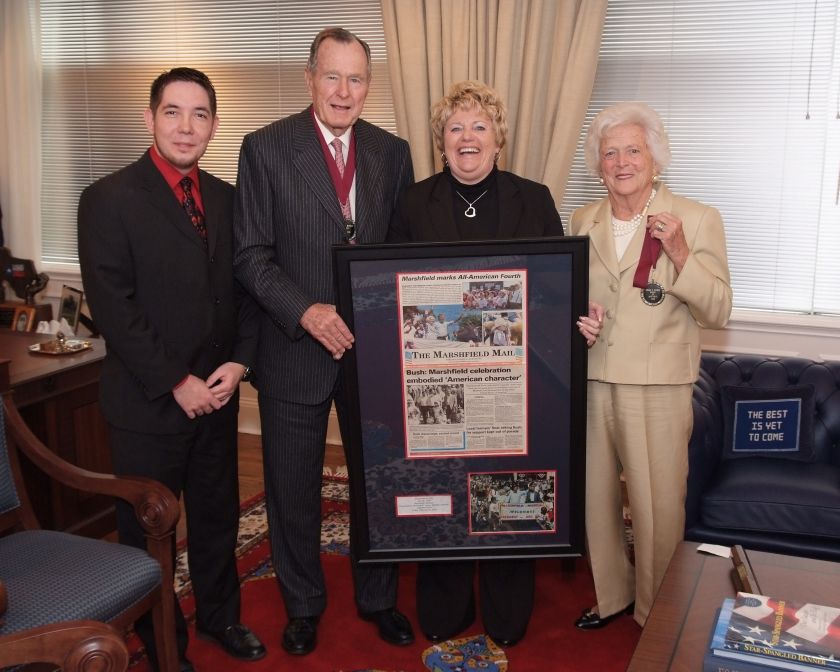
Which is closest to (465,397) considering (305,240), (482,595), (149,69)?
(305,240)

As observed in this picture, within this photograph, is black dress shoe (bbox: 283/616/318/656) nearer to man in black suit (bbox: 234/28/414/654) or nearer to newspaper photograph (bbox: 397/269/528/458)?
man in black suit (bbox: 234/28/414/654)

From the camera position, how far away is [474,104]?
2326 mm

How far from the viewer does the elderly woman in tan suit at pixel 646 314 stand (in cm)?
237

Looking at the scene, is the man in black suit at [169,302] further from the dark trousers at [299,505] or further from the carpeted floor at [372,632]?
the carpeted floor at [372,632]

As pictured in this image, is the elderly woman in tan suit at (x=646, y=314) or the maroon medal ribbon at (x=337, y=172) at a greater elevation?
the maroon medal ribbon at (x=337, y=172)

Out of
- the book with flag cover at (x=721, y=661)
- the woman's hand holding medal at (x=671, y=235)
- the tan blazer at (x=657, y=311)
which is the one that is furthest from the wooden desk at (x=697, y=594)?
the woman's hand holding medal at (x=671, y=235)

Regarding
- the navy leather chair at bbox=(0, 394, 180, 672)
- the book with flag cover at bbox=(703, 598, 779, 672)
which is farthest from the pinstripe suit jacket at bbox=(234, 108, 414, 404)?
the book with flag cover at bbox=(703, 598, 779, 672)

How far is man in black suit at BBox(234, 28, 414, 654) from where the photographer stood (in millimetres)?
2312

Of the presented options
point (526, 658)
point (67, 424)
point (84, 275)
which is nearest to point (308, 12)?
point (67, 424)

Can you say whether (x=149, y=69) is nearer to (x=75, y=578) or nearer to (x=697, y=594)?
(x=75, y=578)

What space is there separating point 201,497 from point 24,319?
2313 millimetres

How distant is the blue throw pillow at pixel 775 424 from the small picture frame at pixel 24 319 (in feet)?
10.9

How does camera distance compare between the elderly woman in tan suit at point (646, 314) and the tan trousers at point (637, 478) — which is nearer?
the elderly woman in tan suit at point (646, 314)

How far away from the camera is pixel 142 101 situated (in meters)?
5.03
